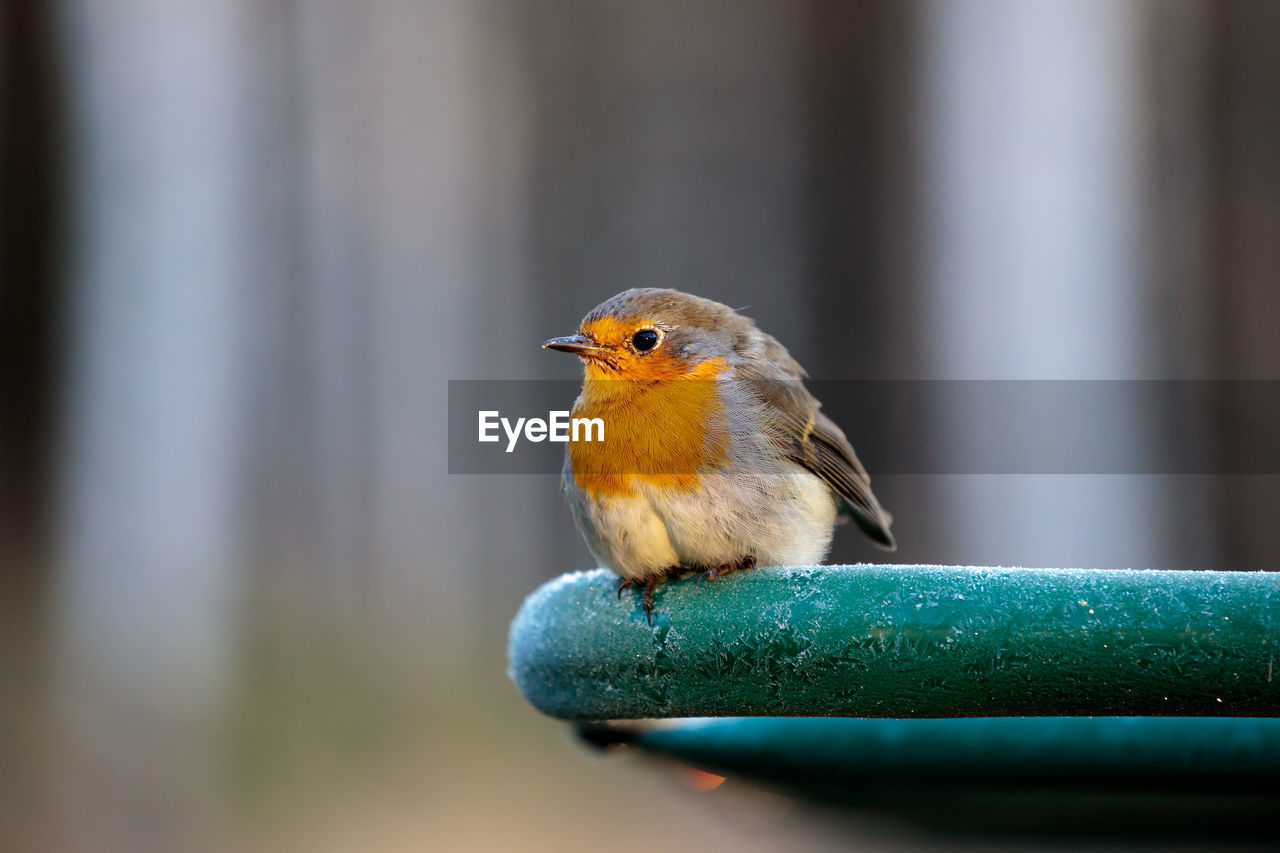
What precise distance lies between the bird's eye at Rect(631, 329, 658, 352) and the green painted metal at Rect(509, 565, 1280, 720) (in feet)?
2.85

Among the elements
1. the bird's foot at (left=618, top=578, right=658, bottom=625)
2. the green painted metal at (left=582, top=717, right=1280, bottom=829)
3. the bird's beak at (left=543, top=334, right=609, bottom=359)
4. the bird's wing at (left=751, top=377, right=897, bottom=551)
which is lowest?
the green painted metal at (left=582, top=717, right=1280, bottom=829)

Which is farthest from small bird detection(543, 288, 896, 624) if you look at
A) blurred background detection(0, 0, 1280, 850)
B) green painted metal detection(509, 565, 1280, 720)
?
blurred background detection(0, 0, 1280, 850)

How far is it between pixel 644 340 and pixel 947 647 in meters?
1.29

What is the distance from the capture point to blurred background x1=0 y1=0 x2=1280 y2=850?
511 cm

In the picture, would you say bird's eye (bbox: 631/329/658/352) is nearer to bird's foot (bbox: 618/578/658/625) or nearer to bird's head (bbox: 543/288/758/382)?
bird's head (bbox: 543/288/758/382)

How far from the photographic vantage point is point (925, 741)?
1997 millimetres

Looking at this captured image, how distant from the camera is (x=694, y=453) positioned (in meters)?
2.49

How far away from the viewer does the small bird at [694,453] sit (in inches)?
95.2

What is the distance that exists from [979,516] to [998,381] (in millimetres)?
578

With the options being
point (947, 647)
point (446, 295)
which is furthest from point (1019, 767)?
point (446, 295)

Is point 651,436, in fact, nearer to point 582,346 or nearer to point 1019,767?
point 582,346

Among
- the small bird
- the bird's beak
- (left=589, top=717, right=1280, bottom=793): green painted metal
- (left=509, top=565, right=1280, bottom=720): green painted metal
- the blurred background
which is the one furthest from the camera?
the blurred background

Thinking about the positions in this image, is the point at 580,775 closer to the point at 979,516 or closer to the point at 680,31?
the point at 979,516

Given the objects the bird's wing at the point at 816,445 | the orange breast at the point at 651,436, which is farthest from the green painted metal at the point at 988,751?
the bird's wing at the point at 816,445
